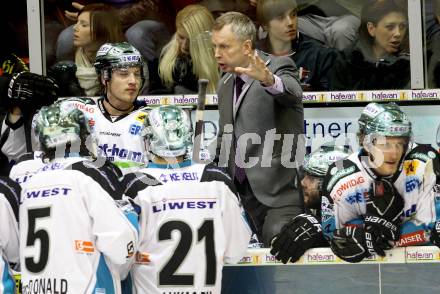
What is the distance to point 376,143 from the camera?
5.65 meters

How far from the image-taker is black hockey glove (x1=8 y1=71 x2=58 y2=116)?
6.73 m

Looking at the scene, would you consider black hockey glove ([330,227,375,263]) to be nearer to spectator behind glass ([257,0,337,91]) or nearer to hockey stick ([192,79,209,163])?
hockey stick ([192,79,209,163])

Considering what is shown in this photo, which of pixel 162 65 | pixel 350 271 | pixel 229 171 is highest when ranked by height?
pixel 162 65

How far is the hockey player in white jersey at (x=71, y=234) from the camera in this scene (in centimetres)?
494

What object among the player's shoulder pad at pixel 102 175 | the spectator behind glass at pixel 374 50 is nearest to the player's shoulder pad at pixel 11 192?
the player's shoulder pad at pixel 102 175

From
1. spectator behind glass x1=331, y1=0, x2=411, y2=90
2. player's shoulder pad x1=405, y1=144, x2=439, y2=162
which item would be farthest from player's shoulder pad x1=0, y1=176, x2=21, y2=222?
spectator behind glass x1=331, y1=0, x2=411, y2=90

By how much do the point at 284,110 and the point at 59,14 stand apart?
8.41ft

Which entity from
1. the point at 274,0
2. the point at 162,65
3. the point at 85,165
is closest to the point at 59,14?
the point at 162,65

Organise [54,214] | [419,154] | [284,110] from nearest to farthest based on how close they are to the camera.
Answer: [54,214] < [419,154] < [284,110]

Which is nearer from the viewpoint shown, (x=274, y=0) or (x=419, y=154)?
(x=419, y=154)

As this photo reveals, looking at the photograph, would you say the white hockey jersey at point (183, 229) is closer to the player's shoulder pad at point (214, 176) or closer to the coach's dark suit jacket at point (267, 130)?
the player's shoulder pad at point (214, 176)

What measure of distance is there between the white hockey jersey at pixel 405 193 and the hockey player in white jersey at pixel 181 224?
2.35 ft

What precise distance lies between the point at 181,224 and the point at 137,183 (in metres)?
0.29

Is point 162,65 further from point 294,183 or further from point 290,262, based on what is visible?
point 290,262
